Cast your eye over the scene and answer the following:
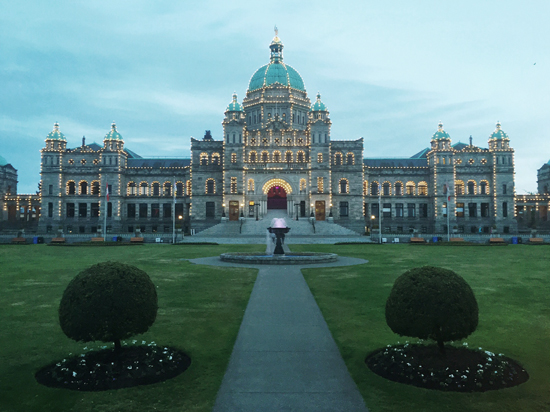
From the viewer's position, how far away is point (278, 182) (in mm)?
72938

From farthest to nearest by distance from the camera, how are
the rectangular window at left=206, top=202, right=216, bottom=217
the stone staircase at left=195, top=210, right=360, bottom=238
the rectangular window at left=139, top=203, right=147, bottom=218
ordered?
the rectangular window at left=139, top=203, right=147, bottom=218 < the rectangular window at left=206, top=202, right=216, bottom=217 < the stone staircase at left=195, top=210, right=360, bottom=238

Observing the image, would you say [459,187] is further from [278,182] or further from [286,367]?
[286,367]

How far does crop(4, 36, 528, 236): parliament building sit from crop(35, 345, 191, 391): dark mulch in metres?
59.9

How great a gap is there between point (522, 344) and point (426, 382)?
161 inches

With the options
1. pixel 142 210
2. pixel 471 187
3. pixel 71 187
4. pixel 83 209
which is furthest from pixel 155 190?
pixel 471 187

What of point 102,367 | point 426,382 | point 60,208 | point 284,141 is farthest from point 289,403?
point 60,208

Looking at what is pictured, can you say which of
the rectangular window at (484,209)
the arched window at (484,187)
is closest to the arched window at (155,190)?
the arched window at (484,187)

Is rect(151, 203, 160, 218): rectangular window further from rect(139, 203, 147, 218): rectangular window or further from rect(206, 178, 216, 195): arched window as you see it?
rect(206, 178, 216, 195): arched window

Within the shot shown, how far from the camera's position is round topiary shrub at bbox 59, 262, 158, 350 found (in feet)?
25.2

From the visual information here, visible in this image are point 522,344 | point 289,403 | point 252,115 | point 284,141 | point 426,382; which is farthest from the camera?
point 252,115

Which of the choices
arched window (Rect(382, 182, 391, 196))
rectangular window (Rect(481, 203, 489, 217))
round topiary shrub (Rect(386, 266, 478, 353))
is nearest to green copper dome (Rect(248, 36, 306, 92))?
arched window (Rect(382, 182, 391, 196))

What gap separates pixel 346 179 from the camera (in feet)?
Answer: 247

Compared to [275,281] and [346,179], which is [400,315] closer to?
[275,281]

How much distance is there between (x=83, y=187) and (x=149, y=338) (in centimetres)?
7589
